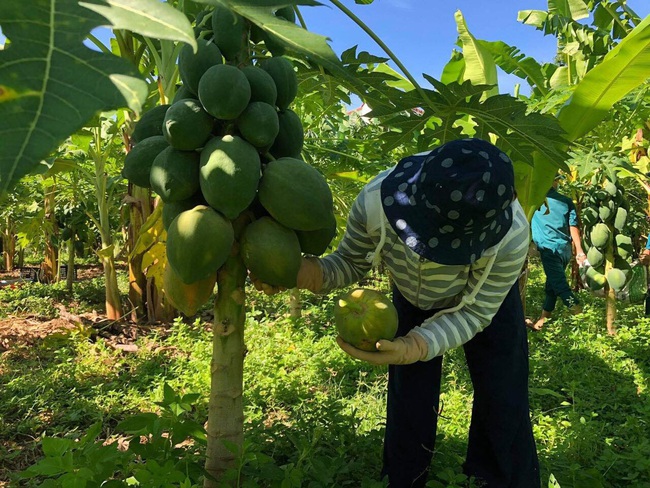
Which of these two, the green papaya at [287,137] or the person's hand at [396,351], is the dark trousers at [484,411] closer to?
the person's hand at [396,351]

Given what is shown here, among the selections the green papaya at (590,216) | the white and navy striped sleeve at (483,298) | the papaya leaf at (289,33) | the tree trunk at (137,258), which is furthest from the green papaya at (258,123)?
the green papaya at (590,216)

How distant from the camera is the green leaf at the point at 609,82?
2.55m

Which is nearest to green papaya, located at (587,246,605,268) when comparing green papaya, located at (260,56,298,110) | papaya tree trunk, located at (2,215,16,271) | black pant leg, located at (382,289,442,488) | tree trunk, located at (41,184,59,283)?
black pant leg, located at (382,289,442,488)

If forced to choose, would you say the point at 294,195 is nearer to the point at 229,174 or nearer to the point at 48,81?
the point at 229,174

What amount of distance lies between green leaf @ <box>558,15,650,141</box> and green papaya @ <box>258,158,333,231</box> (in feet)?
6.54

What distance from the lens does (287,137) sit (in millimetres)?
1281

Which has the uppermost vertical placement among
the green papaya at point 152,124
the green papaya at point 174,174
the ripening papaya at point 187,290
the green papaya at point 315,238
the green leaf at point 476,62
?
the green leaf at point 476,62

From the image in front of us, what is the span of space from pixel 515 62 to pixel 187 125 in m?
4.56

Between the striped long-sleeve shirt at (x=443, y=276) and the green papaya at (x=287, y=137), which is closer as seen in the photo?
the green papaya at (x=287, y=137)

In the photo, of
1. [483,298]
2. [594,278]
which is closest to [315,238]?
[483,298]

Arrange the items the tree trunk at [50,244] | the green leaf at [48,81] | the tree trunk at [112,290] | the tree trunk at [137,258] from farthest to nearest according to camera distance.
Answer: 1. the tree trunk at [50,244]
2. the tree trunk at [112,290]
3. the tree trunk at [137,258]
4. the green leaf at [48,81]

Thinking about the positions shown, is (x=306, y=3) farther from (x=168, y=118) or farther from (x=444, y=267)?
(x=444, y=267)

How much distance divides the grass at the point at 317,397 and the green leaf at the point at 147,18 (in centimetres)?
107

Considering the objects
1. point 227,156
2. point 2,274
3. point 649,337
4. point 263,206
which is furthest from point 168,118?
point 2,274
